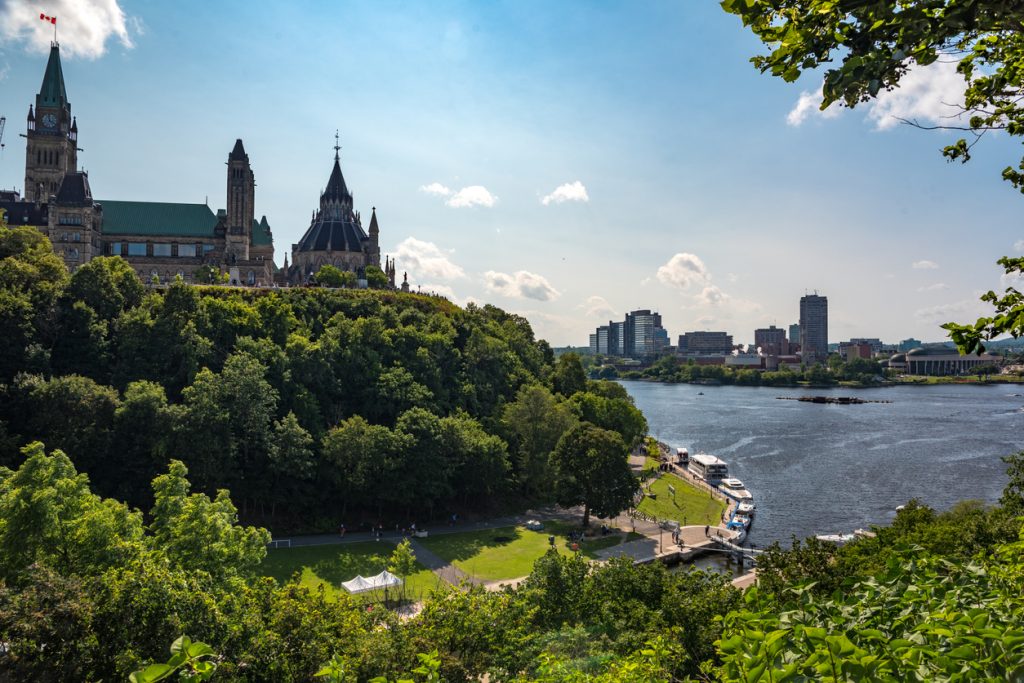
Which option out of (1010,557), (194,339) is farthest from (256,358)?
(1010,557)

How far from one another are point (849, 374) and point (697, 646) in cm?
20634

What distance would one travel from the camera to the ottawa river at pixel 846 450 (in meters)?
53.8

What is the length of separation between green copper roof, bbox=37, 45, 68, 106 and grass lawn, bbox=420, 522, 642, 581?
82.7 m

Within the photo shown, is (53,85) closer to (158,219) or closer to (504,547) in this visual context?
(158,219)

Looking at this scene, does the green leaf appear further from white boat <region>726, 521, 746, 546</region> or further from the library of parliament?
the library of parliament

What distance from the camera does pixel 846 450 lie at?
260 feet

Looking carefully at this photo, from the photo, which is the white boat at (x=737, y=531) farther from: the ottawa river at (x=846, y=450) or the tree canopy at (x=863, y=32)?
the tree canopy at (x=863, y=32)

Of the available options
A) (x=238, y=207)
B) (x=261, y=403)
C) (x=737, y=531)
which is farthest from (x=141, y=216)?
(x=737, y=531)

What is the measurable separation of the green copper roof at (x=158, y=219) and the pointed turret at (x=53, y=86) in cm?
1466

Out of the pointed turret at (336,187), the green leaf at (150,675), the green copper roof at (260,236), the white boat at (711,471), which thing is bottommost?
the white boat at (711,471)

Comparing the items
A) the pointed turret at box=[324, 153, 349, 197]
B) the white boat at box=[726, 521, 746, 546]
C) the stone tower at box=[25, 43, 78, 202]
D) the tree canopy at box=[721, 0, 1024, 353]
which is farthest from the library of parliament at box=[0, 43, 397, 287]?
the tree canopy at box=[721, 0, 1024, 353]

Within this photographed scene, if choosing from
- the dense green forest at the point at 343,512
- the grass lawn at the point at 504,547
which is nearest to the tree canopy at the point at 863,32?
the dense green forest at the point at 343,512

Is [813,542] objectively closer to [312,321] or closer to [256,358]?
[256,358]

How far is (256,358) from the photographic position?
53031 mm
